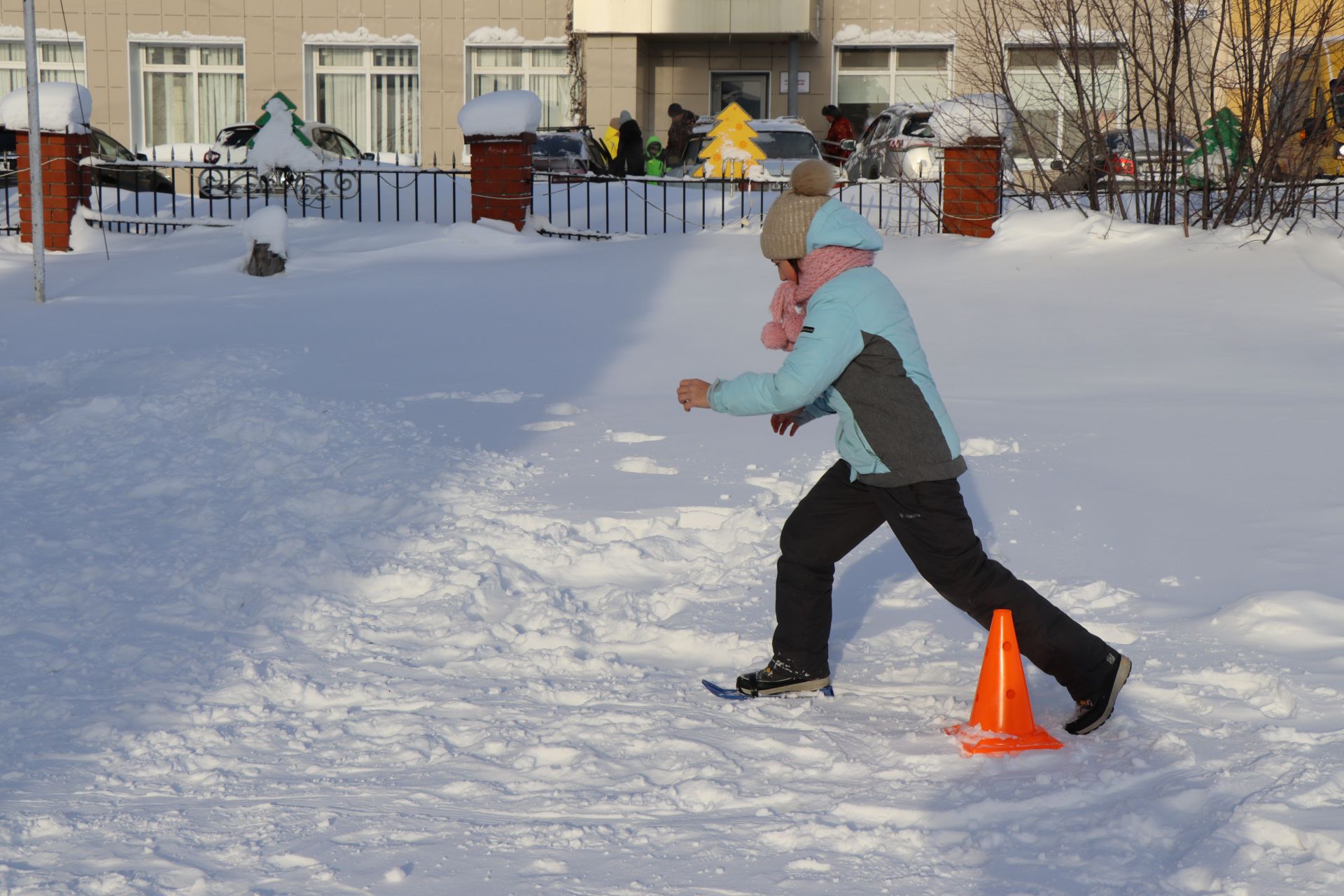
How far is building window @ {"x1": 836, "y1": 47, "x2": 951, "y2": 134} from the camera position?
2670 cm

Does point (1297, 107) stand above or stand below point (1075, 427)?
above

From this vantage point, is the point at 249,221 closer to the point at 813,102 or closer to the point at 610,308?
the point at 610,308

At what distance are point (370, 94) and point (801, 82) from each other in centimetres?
886

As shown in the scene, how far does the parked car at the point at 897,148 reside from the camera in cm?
1719

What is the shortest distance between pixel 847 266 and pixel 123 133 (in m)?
27.8

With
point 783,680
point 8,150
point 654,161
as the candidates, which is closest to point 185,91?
point 8,150

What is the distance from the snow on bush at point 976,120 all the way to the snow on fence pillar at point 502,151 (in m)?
3.91

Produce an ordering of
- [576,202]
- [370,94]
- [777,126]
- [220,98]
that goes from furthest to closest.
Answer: [220,98]
[370,94]
[777,126]
[576,202]

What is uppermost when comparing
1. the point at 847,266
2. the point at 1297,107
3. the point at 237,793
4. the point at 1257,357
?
the point at 1297,107

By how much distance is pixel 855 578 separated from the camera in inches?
204

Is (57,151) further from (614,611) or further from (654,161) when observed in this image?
(614,611)

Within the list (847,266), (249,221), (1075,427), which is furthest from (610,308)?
(847,266)

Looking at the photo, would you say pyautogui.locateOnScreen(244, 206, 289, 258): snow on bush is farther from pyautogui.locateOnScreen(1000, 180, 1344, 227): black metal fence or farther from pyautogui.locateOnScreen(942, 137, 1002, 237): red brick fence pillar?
pyautogui.locateOnScreen(1000, 180, 1344, 227): black metal fence

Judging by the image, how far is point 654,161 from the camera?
60.3 feet
